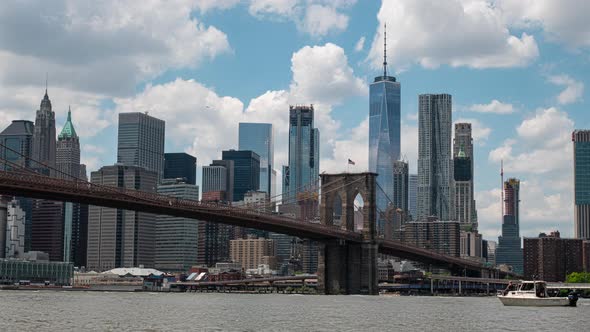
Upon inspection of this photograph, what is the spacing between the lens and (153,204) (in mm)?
89625

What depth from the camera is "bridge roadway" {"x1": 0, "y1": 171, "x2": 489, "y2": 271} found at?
78312mm

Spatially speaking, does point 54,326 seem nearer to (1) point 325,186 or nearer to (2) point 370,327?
(2) point 370,327

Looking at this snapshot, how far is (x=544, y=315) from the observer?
6606 cm

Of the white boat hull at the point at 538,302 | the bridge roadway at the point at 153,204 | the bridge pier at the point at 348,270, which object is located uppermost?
the bridge roadway at the point at 153,204

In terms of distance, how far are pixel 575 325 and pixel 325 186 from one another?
71265mm

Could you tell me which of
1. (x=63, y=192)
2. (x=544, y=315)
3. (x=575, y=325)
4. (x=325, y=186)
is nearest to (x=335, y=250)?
(x=325, y=186)

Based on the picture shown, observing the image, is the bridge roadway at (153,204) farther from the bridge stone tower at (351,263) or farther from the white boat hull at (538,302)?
the white boat hull at (538,302)

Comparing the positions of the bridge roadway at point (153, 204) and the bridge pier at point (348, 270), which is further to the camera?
the bridge pier at point (348, 270)

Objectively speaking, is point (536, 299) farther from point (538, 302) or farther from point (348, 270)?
point (348, 270)

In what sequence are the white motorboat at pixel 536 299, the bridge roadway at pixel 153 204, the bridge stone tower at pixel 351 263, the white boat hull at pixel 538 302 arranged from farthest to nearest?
the bridge stone tower at pixel 351 263, the white motorboat at pixel 536 299, the white boat hull at pixel 538 302, the bridge roadway at pixel 153 204

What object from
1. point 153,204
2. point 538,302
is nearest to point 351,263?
point 153,204

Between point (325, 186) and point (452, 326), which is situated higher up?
point (325, 186)

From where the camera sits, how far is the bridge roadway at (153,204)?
7831 centimetres

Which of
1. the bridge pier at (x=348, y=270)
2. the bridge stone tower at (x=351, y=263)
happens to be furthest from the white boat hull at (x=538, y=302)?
the bridge pier at (x=348, y=270)
